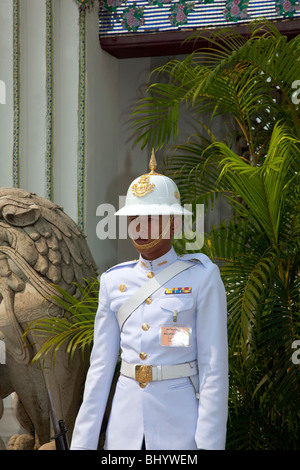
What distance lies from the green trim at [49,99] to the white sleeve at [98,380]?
2751mm

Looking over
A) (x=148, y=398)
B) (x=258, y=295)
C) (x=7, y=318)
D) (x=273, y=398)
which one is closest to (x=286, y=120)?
(x=258, y=295)

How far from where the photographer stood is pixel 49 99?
495 centimetres

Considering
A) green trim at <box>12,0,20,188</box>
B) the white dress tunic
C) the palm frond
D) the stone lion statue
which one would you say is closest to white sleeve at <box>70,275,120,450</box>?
the white dress tunic

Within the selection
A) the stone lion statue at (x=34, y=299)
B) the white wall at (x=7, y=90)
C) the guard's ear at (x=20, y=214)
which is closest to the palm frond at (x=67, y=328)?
the stone lion statue at (x=34, y=299)

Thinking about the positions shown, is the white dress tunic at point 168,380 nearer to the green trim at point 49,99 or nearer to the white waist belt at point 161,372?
the white waist belt at point 161,372

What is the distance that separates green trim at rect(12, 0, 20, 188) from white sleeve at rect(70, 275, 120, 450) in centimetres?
270

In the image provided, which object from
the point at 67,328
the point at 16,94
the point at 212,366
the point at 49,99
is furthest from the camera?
the point at 49,99

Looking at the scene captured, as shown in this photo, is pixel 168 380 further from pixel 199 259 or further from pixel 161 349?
pixel 199 259

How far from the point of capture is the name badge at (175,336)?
2115mm

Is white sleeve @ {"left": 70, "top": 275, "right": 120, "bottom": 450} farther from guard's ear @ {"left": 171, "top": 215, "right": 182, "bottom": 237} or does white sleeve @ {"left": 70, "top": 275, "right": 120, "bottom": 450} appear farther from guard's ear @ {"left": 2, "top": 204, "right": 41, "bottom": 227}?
guard's ear @ {"left": 2, "top": 204, "right": 41, "bottom": 227}

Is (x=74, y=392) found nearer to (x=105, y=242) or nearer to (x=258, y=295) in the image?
(x=258, y=295)

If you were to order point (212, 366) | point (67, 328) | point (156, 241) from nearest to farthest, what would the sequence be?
Result: point (212, 366) < point (156, 241) < point (67, 328)

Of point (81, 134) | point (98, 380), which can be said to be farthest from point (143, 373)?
point (81, 134)

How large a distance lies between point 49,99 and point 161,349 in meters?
3.17
